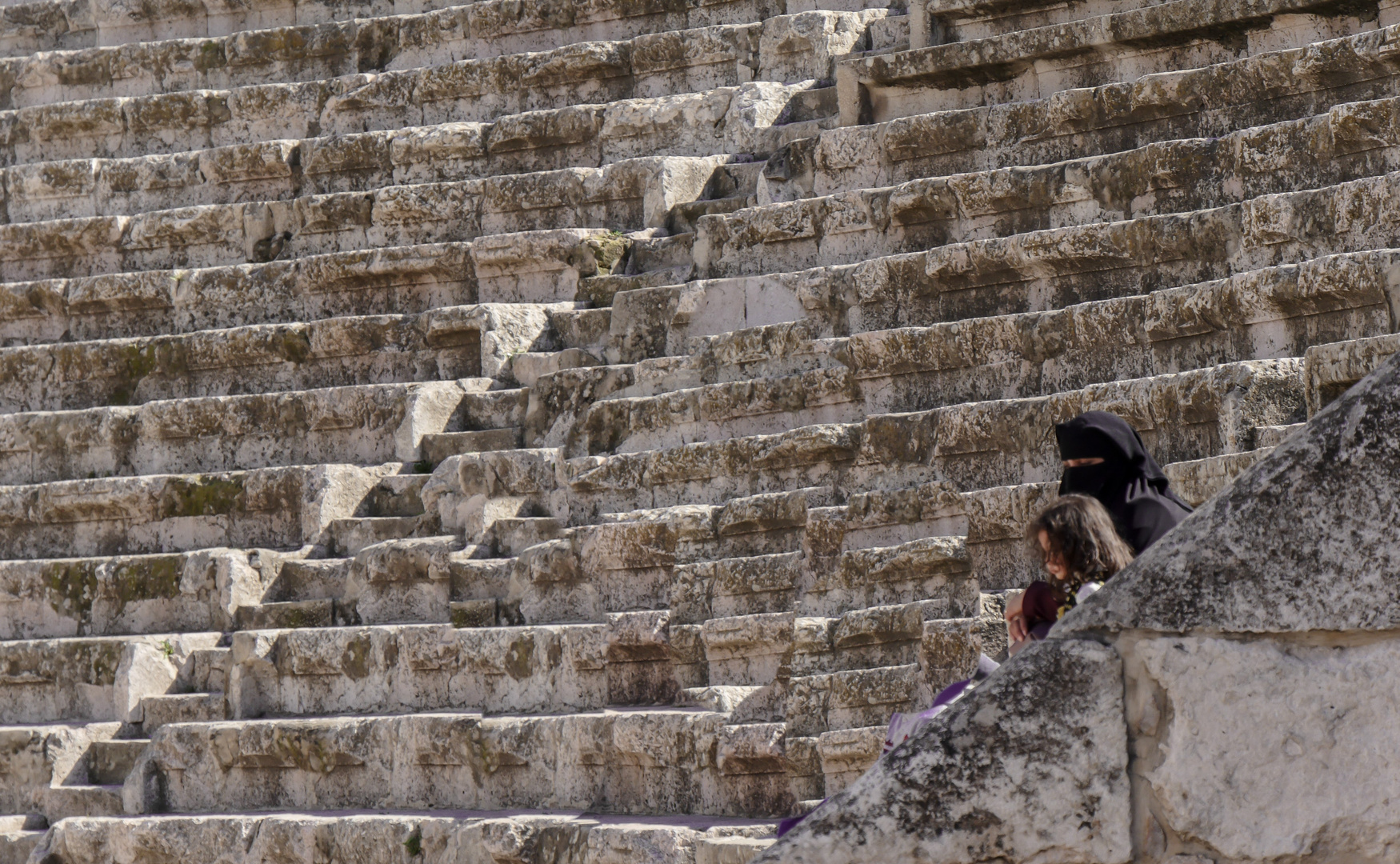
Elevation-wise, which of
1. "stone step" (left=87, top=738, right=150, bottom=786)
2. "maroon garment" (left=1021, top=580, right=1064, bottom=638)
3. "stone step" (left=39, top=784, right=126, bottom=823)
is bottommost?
"stone step" (left=39, top=784, right=126, bottom=823)

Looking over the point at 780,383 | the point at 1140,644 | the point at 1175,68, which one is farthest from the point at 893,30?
the point at 1140,644

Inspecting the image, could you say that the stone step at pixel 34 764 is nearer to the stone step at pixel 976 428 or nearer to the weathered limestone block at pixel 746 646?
the stone step at pixel 976 428

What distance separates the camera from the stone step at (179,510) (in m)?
9.04

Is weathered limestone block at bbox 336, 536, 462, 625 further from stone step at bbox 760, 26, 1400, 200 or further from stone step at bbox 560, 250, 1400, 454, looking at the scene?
stone step at bbox 760, 26, 1400, 200

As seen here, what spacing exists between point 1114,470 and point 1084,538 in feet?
1.82

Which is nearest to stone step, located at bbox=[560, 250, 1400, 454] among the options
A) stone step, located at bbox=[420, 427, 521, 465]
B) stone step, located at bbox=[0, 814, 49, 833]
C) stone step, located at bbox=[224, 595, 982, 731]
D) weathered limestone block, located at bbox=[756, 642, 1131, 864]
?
stone step, located at bbox=[420, 427, 521, 465]

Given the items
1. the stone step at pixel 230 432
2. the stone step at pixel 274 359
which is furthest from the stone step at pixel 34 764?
the stone step at pixel 274 359

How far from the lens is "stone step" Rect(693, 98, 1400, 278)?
701cm

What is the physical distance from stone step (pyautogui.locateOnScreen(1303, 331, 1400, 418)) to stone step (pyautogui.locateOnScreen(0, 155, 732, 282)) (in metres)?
5.17

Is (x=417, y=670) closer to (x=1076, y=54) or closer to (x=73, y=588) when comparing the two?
(x=73, y=588)

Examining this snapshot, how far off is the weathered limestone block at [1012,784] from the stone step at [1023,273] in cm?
429

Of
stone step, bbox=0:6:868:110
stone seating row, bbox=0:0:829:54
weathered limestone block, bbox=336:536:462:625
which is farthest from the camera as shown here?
stone seating row, bbox=0:0:829:54

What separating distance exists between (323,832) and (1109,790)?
200 inches

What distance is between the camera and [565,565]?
783 centimetres
